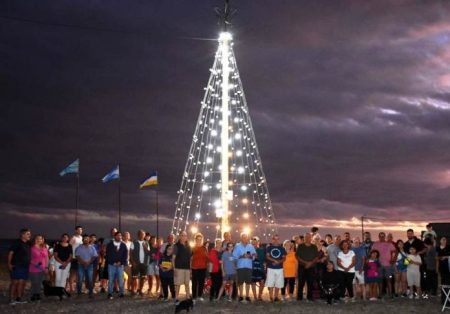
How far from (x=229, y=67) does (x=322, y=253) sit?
10.6 meters

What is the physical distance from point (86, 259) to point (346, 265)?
691cm

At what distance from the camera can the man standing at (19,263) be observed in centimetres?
1301

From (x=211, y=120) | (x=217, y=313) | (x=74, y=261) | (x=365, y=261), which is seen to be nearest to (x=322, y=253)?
(x=365, y=261)

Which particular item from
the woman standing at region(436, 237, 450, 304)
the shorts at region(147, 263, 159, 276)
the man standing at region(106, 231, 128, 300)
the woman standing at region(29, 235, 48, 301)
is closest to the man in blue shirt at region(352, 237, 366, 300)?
the woman standing at region(436, 237, 450, 304)

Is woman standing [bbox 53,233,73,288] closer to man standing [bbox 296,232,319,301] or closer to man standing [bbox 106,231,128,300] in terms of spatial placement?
man standing [bbox 106,231,128,300]

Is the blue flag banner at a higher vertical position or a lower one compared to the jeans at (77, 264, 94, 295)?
higher

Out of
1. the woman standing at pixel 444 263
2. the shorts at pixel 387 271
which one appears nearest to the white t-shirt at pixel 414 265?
the shorts at pixel 387 271

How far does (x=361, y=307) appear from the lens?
12688mm

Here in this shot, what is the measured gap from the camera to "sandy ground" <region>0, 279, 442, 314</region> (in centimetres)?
1201

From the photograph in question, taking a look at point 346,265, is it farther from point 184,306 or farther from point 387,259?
point 184,306

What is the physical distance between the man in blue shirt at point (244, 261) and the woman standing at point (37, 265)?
16.3 ft

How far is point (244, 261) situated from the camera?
13.8 metres

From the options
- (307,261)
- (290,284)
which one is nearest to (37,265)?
(290,284)

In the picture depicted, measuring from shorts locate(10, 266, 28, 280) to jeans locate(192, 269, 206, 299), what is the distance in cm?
417
